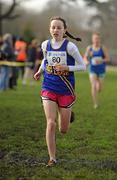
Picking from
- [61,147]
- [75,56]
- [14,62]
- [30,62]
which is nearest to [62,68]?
[75,56]

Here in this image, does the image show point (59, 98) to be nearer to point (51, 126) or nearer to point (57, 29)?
point (51, 126)

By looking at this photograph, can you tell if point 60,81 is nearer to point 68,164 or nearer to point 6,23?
point 68,164

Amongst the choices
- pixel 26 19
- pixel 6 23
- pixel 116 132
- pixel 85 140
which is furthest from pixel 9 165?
pixel 26 19

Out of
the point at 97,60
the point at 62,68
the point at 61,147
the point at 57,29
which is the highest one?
the point at 57,29

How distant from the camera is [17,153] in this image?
7.84 metres

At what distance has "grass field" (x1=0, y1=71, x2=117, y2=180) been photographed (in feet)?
21.9

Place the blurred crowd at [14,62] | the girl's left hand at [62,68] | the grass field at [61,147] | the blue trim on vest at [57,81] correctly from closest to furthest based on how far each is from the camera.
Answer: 1. the grass field at [61,147]
2. the girl's left hand at [62,68]
3. the blue trim on vest at [57,81]
4. the blurred crowd at [14,62]

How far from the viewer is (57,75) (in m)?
7.09

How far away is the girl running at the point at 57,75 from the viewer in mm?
7047

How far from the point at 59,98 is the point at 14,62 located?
14112 millimetres

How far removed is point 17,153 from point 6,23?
66460 mm

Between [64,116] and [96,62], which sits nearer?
[64,116]

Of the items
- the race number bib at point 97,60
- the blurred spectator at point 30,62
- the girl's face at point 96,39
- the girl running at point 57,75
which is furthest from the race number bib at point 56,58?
the blurred spectator at point 30,62

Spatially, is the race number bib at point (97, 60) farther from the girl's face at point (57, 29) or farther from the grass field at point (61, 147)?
the girl's face at point (57, 29)
